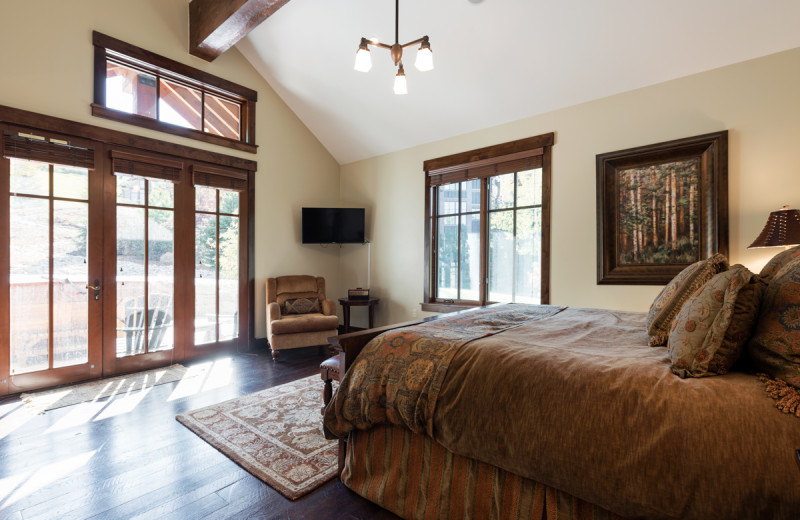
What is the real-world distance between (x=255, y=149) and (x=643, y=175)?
4.27m

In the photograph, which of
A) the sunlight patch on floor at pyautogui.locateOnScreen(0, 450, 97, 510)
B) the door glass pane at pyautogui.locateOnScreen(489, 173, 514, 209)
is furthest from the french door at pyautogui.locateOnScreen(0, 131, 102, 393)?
the door glass pane at pyautogui.locateOnScreen(489, 173, 514, 209)

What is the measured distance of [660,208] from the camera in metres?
3.32

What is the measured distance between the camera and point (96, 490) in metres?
1.83

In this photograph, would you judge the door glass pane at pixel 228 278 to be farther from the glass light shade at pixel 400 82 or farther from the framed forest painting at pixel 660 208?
the framed forest painting at pixel 660 208

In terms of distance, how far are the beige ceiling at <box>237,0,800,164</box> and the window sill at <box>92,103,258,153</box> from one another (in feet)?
3.34

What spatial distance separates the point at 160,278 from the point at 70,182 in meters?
1.14

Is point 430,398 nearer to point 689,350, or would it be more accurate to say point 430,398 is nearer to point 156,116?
point 689,350

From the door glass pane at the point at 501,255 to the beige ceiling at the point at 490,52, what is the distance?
A: 43.9 inches

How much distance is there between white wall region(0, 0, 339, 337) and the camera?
312 centimetres

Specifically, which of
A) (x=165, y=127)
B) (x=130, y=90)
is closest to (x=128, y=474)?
(x=165, y=127)

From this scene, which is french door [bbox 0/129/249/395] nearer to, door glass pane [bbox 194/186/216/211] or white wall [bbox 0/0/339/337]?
door glass pane [bbox 194/186/216/211]

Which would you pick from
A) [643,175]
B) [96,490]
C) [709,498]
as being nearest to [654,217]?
[643,175]

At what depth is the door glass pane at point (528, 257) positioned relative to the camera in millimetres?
4027

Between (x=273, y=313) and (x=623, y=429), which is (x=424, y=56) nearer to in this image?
(x=623, y=429)
